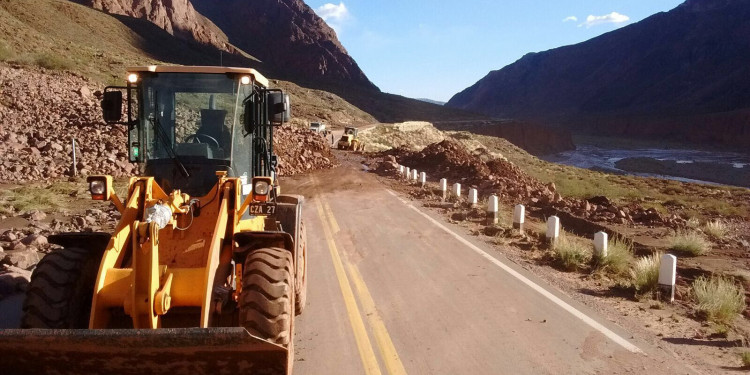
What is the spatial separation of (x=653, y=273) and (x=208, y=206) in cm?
730

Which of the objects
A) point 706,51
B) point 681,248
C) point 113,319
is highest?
point 706,51

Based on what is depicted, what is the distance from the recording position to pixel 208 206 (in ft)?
19.2

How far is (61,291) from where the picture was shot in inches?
208

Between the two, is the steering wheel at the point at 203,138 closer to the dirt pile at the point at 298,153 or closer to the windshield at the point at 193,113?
the windshield at the point at 193,113

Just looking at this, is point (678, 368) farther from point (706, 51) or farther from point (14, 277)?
point (706, 51)

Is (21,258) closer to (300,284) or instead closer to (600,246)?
(300,284)

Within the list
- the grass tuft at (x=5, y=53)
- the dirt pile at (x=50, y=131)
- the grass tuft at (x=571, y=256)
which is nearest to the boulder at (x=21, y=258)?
the grass tuft at (x=571, y=256)

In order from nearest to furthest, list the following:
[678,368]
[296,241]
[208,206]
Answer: [208,206] < [678,368] < [296,241]

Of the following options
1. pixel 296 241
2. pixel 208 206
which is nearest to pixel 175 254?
pixel 208 206

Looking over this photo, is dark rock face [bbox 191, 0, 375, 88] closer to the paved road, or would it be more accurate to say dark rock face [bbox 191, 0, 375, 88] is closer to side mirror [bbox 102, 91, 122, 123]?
the paved road

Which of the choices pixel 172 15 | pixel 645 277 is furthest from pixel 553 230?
pixel 172 15

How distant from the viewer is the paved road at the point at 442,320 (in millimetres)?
6461

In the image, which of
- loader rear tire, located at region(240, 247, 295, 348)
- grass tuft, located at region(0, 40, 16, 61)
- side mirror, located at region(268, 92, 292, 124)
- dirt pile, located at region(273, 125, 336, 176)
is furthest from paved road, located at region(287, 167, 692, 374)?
grass tuft, located at region(0, 40, 16, 61)

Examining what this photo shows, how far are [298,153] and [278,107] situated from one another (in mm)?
24124
